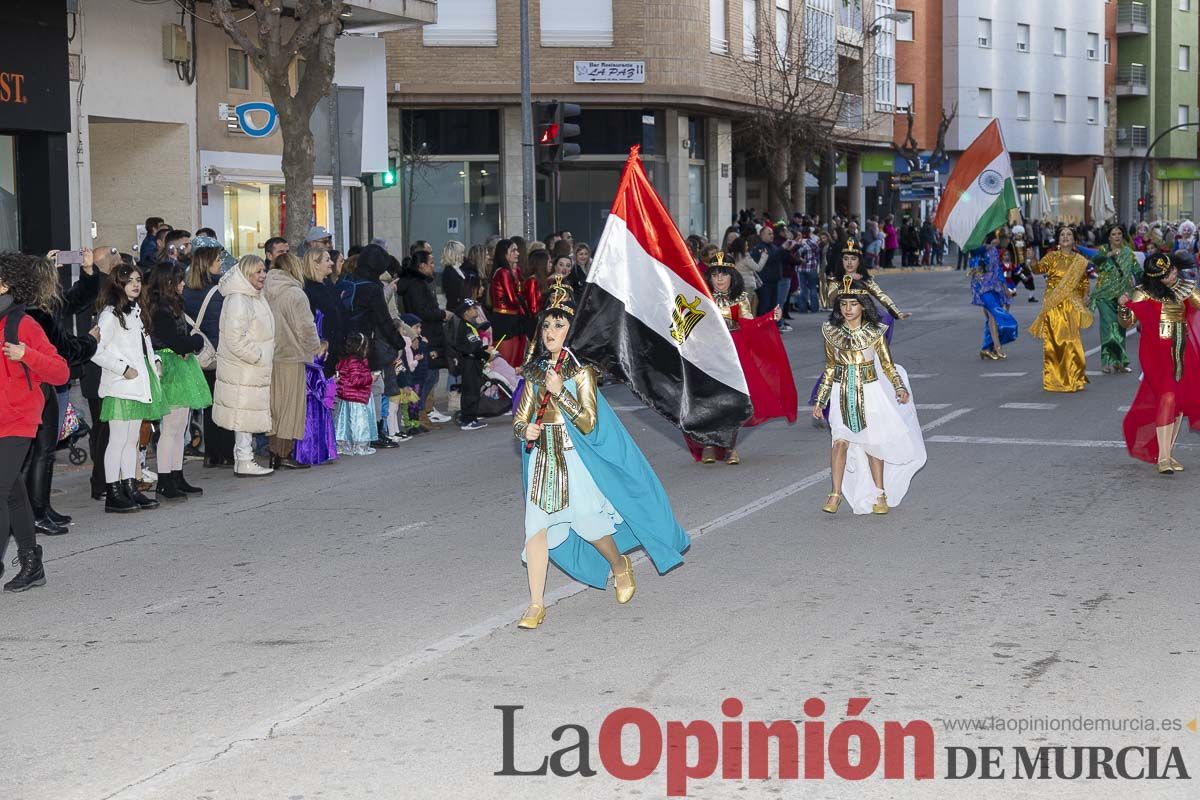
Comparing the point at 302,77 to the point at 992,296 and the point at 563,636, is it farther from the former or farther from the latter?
the point at 563,636

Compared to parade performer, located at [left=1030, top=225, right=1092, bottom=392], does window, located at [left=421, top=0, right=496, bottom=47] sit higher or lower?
higher

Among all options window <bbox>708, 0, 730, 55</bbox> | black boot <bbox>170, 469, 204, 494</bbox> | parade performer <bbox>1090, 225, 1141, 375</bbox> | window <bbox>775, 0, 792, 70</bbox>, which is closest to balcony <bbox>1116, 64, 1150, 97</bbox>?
window <bbox>775, 0, 792, 70</bbox>

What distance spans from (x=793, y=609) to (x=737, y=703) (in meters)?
1.65

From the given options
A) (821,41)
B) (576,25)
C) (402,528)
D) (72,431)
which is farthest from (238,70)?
(821,41)

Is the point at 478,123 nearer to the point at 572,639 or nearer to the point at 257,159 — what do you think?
the point at 257,159

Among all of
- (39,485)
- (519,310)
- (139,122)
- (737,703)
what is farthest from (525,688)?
(139,122)

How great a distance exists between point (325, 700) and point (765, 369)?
8.05 metres

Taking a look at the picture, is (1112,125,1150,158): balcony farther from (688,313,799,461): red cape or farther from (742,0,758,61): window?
(688,313,799,461): red cape

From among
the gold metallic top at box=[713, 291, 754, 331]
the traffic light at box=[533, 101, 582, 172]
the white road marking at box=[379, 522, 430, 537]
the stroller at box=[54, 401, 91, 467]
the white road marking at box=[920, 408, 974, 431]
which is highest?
the traffic light at box=[533, 101, 582, 172]

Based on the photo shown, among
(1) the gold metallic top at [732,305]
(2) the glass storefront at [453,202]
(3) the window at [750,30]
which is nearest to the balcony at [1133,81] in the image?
(3) the window at [750,30]

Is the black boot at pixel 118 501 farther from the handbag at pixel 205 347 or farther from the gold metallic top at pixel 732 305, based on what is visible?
the gold metallic top at pixel 732 305

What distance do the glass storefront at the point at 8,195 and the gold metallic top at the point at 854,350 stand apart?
1279 cm

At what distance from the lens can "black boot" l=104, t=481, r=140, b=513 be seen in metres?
11.0

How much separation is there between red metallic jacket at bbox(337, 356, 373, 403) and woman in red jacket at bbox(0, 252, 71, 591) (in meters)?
5.19
